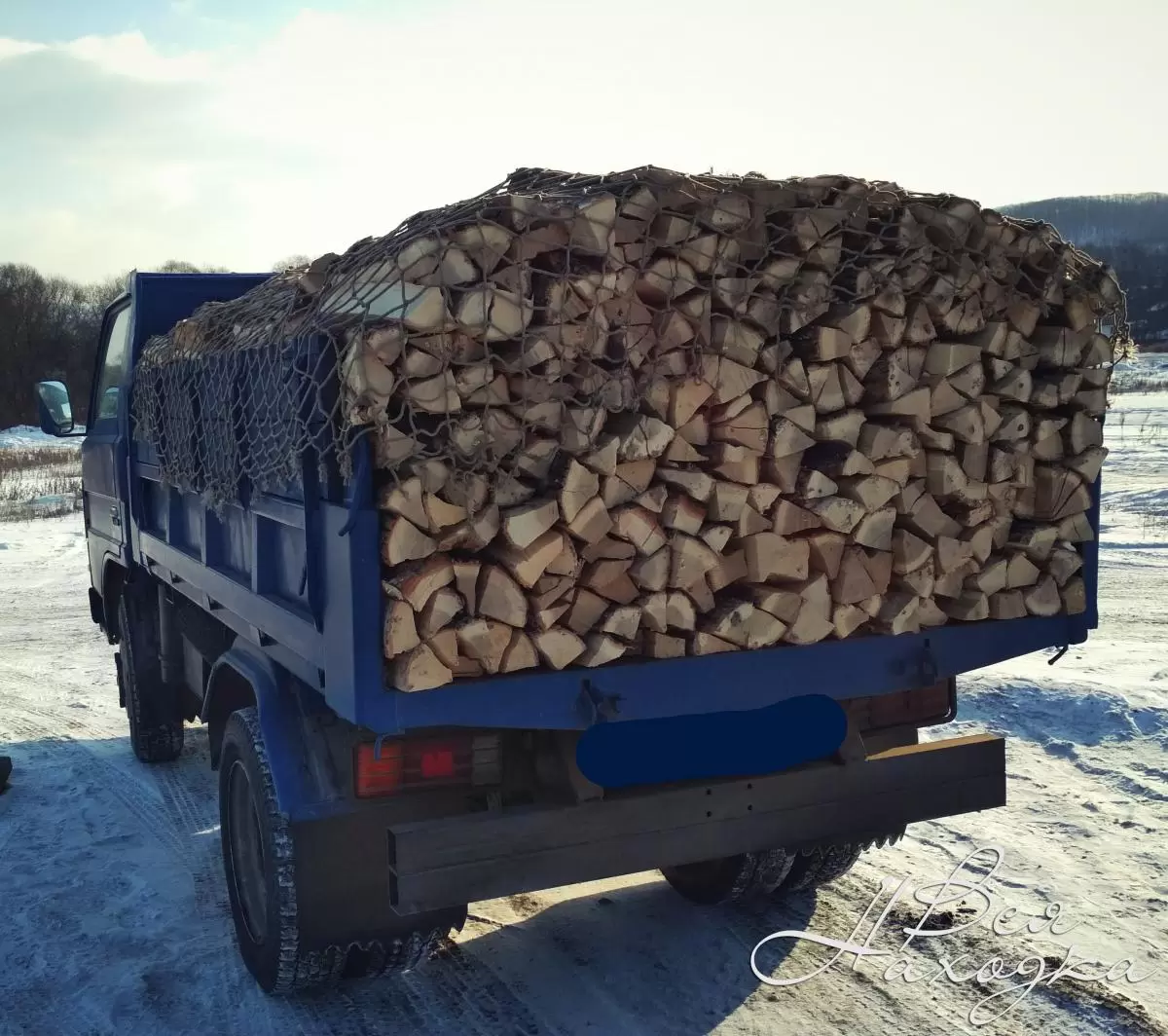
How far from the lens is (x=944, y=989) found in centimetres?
346

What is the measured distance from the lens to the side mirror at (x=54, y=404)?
6281 mm

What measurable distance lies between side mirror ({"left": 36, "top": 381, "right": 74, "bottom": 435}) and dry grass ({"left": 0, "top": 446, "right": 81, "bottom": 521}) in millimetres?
12052

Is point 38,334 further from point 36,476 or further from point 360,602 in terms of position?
point 360,602

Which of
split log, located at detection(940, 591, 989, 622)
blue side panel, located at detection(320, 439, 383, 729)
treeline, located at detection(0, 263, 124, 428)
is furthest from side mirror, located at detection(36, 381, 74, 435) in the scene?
treeline, located at detection(0, 263, 124, 428)

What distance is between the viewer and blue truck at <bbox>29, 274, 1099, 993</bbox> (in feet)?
9.61

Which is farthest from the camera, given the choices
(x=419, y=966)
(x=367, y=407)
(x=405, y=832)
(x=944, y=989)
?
(x=419, y=966)

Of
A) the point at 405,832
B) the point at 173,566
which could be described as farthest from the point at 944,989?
the point at 173,566

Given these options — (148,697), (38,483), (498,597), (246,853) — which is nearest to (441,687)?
(498,597)

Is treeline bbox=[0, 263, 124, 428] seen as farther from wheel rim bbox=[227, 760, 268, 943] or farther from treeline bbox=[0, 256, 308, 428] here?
wheel rim bbox=[227, 760, 268, 943]

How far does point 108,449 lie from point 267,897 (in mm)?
3321

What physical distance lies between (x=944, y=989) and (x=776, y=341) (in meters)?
2.05

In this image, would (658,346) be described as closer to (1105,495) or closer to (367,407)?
(367,407)

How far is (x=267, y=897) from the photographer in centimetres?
344

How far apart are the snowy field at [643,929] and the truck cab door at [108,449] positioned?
1247 millimetres
